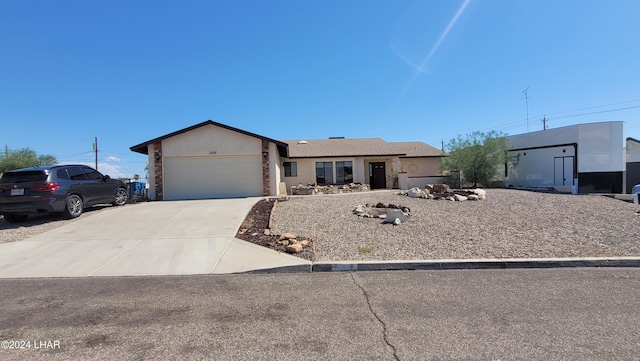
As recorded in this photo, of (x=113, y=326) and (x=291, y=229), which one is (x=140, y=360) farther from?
(x=291, y=229)

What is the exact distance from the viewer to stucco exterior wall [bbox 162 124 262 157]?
18.1m

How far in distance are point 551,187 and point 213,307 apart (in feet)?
76.7

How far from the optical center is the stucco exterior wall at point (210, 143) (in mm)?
18141

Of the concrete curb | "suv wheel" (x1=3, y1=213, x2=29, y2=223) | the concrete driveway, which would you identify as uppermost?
"suv wheel" (x1=3, y1=213, x2=29, y2=223)

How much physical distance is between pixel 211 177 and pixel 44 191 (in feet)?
25.8

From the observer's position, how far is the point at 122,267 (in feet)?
23.7

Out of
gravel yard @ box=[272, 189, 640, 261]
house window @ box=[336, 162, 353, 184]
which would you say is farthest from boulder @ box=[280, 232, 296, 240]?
house window @ box=[336, 162, 353, 184]

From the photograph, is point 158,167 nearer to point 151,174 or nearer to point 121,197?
point 151,174

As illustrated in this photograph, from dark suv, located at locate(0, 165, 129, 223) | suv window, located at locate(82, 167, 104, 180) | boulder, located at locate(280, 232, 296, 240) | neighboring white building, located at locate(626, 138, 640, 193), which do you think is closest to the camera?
boulder, located at locate(280, 232, 296, 240)

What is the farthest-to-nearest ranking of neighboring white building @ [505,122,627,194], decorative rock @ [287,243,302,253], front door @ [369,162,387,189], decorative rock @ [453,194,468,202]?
front door @ [369,162,387,189]
neighboring white building @ [505,122,627,194]
decorative rock @ [453,194,468,202]
decorative rock @ [287,243,302,253]

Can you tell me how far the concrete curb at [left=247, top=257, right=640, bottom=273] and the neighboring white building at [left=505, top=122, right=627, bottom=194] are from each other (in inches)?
649

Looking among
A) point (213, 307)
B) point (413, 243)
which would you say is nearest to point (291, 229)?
point (413, 243)

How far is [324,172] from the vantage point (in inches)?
1028

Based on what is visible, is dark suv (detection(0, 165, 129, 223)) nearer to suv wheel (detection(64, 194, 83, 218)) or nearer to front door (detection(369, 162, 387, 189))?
suv wheel (detection(64, 194, 83, 218))
